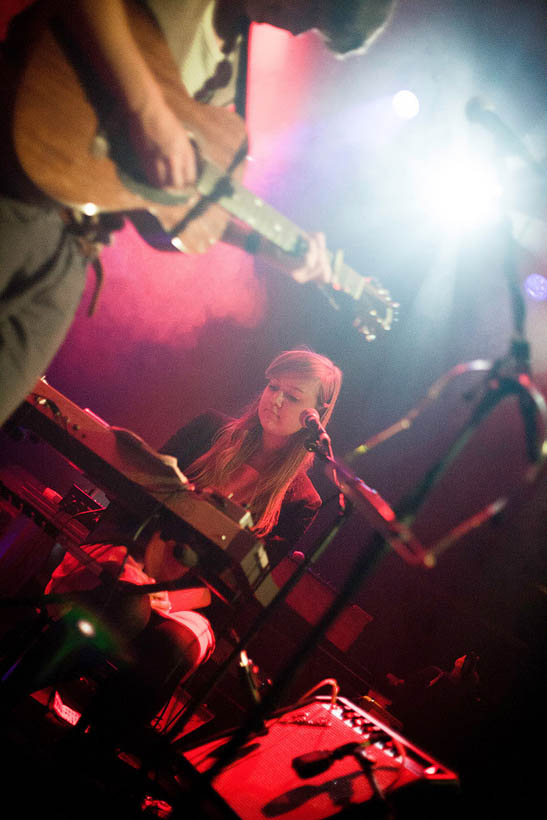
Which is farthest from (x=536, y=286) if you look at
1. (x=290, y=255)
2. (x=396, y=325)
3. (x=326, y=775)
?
(x=326, y=775)

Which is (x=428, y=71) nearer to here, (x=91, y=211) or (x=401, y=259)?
(x=401, y=259)

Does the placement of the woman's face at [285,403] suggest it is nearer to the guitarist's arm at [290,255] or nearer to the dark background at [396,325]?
the dark background at [396,325]

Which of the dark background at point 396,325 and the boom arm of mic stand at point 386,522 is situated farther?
the dark background at point 396,325

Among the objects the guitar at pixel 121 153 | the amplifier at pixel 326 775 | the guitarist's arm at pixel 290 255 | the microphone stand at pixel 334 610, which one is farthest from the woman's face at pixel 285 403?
the microphone stand at pixel 334 610

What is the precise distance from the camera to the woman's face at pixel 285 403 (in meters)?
3.45

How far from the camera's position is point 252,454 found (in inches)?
132

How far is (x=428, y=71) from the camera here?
3.33m

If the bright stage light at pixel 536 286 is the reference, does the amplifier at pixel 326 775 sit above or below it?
below

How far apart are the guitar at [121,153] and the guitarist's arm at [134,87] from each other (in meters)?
0.05

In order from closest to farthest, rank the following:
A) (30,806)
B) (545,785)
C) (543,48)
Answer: (30,806)
(545,785)
(543,48)

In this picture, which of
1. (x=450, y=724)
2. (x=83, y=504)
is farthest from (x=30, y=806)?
(x=450, y=724)

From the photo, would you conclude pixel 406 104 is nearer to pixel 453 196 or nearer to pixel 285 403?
pixel 453 196

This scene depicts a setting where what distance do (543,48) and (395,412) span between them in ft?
9.33

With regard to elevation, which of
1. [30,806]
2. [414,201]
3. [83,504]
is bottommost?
[30,806]
